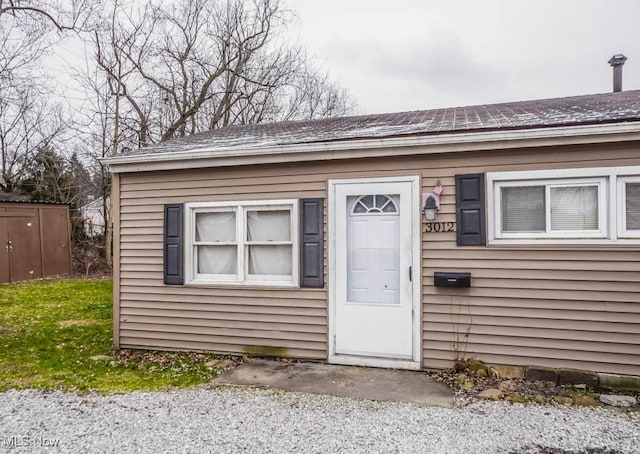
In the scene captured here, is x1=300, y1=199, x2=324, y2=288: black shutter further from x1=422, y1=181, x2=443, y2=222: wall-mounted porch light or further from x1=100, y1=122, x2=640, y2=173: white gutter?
x1=422, y1=181, x2=443, y2=222: wall-mounted porch light

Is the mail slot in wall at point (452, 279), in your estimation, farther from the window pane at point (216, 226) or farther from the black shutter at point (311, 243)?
the window pane at point (216, 226)

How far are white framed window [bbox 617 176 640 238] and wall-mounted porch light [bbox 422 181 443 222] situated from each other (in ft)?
5.32

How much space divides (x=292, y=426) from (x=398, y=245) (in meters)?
2.16

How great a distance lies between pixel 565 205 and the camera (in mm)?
4051

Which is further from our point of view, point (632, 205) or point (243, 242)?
point (243, 242)

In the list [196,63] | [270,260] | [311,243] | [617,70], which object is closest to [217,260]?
[270,260]

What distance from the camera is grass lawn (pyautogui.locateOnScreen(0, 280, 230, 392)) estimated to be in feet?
14.1

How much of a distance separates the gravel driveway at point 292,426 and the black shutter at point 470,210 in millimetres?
1568

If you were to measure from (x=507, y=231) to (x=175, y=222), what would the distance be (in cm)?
388

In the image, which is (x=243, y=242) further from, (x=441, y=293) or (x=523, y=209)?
(x=523, y=209)

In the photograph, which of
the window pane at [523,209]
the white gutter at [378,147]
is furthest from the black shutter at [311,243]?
the window pane at [523,209]

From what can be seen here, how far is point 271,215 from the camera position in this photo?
502 centimetres

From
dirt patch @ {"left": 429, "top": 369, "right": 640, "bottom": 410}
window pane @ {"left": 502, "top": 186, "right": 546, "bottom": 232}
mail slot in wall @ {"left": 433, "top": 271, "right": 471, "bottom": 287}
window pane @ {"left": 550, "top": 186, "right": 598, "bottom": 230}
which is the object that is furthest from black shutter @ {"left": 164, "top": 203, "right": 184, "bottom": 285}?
window pane @ {"left": 550, "top": 186, "right": 598, "bottom": 230}

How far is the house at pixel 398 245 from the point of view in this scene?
394cm
